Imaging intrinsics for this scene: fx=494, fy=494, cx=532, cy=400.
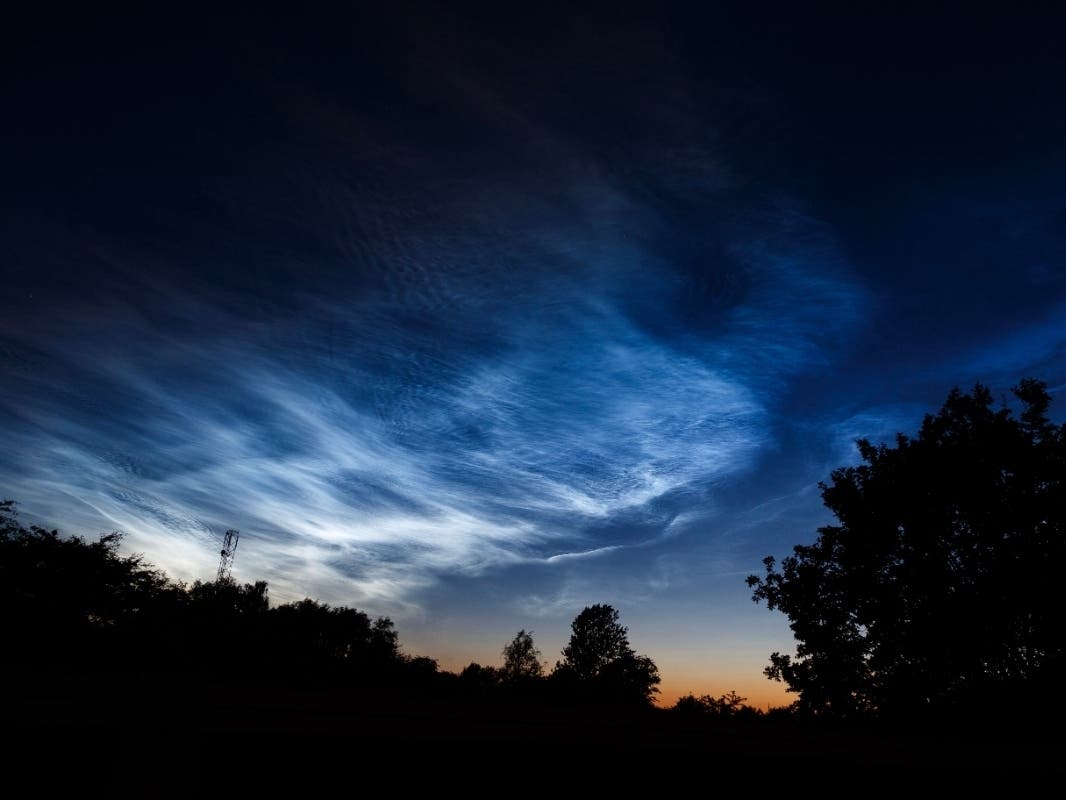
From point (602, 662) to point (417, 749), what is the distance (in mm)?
75265

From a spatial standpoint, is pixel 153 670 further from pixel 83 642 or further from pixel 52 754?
pixel 83 642

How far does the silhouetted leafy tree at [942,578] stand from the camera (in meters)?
16.5

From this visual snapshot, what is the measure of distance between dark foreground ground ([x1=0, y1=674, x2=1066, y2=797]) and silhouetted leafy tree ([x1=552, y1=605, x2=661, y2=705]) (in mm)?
70026

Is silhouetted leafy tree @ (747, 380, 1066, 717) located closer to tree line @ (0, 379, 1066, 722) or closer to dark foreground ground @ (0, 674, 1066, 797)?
tree line @ (0, 379, 1066, 722)

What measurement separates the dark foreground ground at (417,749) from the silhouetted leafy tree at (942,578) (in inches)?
663

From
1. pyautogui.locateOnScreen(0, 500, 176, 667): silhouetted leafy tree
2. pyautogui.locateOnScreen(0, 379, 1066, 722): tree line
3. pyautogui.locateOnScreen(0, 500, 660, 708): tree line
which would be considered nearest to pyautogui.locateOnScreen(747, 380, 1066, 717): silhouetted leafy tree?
pyautogui.locateOnScreen(0, 379, 1066, 722): tree line

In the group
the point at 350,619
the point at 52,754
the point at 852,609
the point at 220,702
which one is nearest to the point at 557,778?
the point at 220,702

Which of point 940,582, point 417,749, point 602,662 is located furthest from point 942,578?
point 602,662

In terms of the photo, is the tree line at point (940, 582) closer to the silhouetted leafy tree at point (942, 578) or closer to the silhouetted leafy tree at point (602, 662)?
the silhouetted leafy tree at point (942, 578)

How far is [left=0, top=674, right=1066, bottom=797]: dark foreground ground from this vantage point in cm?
268

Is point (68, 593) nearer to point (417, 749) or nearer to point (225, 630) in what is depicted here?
point (225, 630)

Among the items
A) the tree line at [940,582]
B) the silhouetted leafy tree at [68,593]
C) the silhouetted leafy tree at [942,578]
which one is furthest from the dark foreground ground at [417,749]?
the silhouetted leafy tree at [68,593]

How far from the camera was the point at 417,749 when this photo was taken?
3.39 metres

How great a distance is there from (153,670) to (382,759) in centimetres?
152
